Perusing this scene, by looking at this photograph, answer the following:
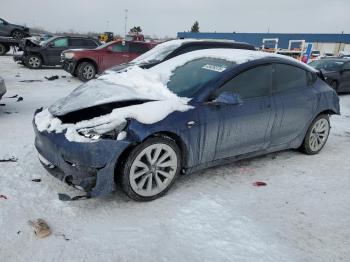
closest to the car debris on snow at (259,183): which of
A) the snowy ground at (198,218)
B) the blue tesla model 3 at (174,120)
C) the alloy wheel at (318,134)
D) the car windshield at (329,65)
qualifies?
the snowy ground at (198,218)

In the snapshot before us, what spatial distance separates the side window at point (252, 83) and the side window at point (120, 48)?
9347mm

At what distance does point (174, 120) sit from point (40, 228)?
1.61m

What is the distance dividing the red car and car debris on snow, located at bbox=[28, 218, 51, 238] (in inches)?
401

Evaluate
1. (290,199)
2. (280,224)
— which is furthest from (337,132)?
(280,224)

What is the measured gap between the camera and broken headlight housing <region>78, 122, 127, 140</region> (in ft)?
→ 11.6

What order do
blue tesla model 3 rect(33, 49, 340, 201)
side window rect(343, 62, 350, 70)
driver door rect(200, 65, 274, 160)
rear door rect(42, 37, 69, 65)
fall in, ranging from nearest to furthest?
blue tesla model 3 rect(33, 49, 340, 201), driver door rect(200, 65, 274, 160), side window rect(343, 62, 350, 70), rear door rect(42, 37, 69, 65)

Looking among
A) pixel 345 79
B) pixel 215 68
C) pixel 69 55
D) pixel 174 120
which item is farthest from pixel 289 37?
pixel 174 120

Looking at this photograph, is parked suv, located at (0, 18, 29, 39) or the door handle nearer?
the door handle

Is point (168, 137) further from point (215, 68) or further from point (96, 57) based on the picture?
point (96, 57)

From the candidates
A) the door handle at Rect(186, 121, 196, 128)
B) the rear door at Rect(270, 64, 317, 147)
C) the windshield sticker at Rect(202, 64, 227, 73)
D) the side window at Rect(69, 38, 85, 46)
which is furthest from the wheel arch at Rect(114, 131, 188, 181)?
the side window at Rect(69, 38, 85, 46)

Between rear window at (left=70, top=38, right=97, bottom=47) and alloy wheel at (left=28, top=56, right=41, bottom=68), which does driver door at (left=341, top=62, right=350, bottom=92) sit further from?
alloy wheel at (left=28, top=56, right=41, bottom=68)

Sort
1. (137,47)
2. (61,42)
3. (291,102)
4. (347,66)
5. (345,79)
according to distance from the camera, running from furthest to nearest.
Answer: (61,42) < (137,47) < (347,66) < (345,79) < (291,102)

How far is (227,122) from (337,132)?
388 centimetres

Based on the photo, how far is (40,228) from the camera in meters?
3.17
